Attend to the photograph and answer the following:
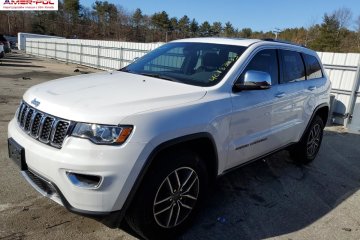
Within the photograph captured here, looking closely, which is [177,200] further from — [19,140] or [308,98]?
[308,98]

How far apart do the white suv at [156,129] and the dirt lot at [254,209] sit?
529 millimetres

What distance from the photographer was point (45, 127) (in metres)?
2.94

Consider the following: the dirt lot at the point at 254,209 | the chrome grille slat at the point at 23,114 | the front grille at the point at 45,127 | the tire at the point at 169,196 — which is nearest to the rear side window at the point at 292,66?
the dirt lot at the point at 254,209

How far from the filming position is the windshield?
3.81 metres

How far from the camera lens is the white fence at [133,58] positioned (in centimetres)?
947

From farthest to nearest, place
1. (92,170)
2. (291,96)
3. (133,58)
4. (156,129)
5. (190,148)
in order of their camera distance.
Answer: (133,58) → (291,96) → (190,148) → (156,129) → (92,170)

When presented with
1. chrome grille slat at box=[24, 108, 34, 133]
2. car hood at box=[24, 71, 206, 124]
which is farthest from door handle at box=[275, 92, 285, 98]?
chrome grille slat at box=[24, 108, 34, 133]

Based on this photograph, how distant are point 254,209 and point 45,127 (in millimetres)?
2489

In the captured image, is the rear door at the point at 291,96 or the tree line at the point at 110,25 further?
the tree line at the point at 110,25

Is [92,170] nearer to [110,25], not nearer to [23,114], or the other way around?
[23,114]

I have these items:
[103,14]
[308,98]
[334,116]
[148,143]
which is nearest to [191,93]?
[148,143]

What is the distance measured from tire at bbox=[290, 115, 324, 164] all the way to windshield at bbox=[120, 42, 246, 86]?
7.14ft

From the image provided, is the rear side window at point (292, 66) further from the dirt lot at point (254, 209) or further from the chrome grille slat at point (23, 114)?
the chrome grille slat at point (23, 114)

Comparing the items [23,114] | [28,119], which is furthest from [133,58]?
[28,119]
